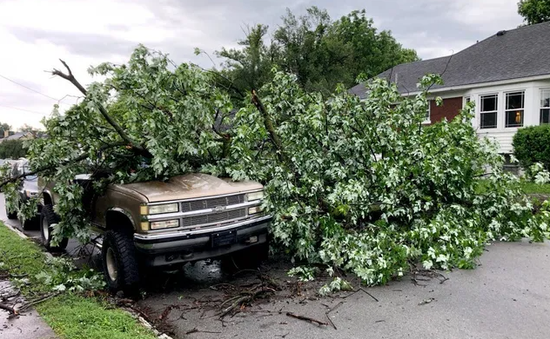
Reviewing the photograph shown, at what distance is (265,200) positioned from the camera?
552 centimetres

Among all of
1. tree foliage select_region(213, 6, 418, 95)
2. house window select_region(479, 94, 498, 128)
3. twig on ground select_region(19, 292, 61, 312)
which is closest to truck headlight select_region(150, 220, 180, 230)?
twig on ground select_region(19, 292, 61, 312)

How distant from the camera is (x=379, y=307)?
439 centimetres

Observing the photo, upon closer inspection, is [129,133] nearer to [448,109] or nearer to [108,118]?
[108,118]

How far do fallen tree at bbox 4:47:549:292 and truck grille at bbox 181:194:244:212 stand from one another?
0.53 metres

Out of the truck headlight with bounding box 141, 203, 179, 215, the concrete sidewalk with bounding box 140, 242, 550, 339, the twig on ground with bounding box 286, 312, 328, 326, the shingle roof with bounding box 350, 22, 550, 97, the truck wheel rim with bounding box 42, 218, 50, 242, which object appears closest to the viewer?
the concrete sidewalk with bounding box 140, 242, 550, 339

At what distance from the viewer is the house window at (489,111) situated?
17000 mm

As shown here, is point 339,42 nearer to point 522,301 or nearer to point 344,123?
point 344,123

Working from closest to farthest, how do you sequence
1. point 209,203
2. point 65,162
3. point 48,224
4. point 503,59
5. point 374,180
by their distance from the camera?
point 209,203, point 65,162, point 374,180, point 48,224, point 503,59

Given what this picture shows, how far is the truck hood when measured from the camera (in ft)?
15.6

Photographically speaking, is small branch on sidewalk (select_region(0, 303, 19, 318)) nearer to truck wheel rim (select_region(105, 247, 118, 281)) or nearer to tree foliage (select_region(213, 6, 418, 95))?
truck wheel rim (select_region(105, 247, 118, 281))

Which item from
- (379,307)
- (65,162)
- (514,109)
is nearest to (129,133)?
(65,162)

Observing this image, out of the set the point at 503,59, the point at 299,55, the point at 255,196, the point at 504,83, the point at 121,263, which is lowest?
the point at 121,263

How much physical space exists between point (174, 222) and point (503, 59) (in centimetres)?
1745

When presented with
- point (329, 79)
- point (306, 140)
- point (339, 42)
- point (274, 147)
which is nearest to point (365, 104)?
point (306, 140)
